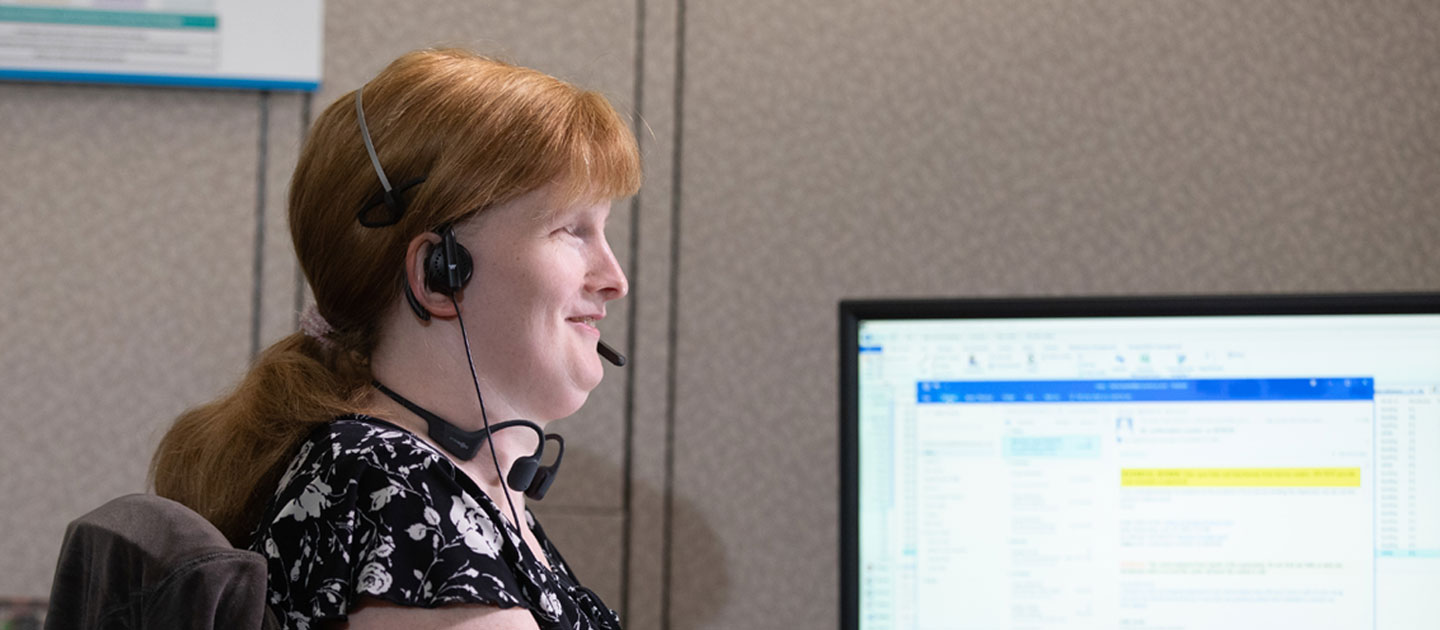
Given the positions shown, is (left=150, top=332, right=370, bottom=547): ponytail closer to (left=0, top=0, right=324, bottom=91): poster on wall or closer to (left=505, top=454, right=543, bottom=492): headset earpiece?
(left=505, top=454, right=543, bottom=492): headset earpiece

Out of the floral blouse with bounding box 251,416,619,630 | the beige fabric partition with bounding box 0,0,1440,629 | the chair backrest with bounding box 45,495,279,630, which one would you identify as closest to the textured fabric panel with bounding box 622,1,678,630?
the beige fabric partition with bounding box 0,0,1440,629

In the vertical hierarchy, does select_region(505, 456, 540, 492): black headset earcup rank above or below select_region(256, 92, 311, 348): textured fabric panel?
below

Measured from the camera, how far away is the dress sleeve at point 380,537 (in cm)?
67

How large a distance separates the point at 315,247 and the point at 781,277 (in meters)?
0.62

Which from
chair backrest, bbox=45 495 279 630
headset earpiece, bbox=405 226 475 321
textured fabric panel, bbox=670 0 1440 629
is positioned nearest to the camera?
chair backrest, bbox=45 495 279 630

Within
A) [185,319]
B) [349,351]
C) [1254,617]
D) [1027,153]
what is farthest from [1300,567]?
[185,319]

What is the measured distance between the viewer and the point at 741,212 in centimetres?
134

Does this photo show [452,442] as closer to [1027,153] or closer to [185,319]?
[185,319]

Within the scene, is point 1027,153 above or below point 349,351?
above

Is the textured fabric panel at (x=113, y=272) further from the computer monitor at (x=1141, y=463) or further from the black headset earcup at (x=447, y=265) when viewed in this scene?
the computer monitor at (x=1141, y=463)

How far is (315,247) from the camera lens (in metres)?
0.83

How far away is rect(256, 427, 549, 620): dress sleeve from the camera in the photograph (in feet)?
2.21

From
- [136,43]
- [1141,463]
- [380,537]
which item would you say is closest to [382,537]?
[380,537]

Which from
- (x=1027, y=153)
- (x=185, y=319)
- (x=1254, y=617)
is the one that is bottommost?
(x=1254, y=617)
